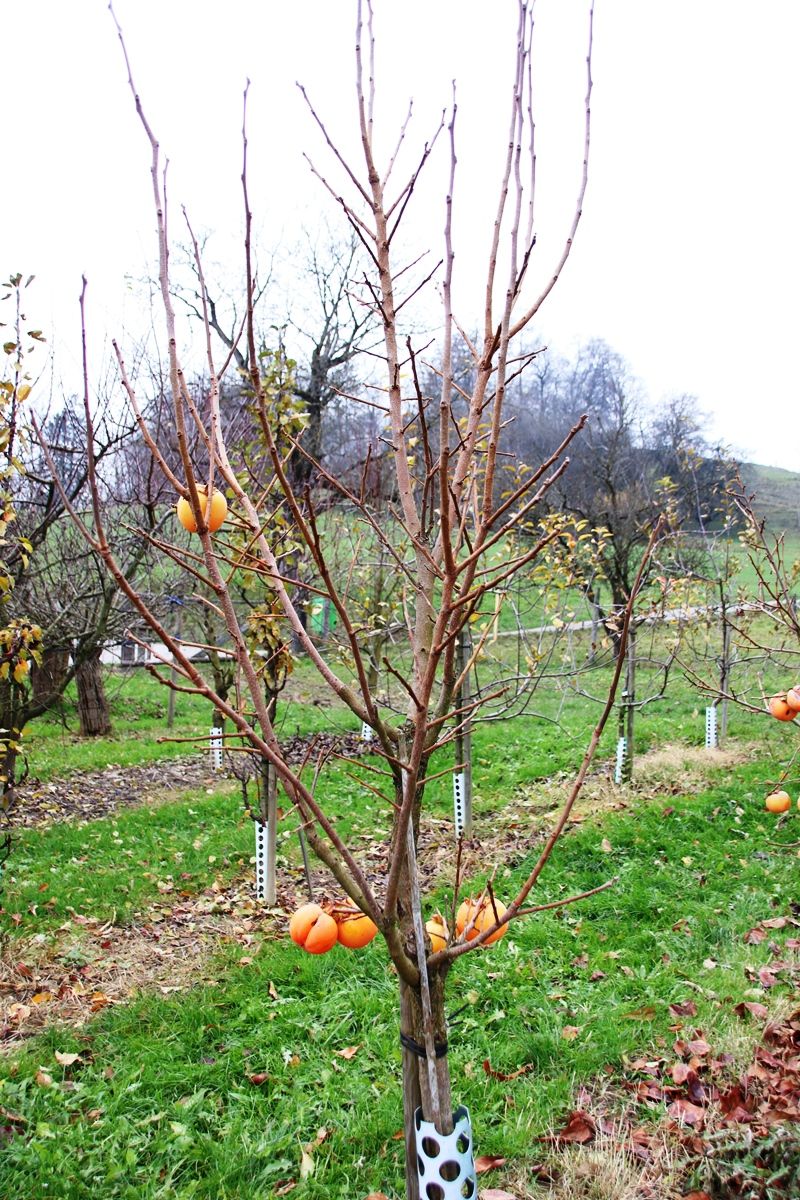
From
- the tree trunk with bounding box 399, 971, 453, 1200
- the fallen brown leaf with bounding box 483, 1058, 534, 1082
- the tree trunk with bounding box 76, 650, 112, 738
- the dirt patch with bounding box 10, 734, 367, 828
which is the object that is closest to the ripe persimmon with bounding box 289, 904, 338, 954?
the tree trunk with bounding box 399, 971, 453, 1200

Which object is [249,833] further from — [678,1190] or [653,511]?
[653,511]

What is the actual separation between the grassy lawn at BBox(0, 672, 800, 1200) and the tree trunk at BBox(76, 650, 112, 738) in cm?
420

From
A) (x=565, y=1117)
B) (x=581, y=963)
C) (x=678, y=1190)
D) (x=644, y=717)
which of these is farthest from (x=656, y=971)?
(x=644, y=717)

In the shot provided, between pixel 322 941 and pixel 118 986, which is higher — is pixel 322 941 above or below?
above

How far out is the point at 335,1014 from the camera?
3.37 metres

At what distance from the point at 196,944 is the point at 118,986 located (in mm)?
500

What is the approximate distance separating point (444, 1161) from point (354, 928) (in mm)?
423

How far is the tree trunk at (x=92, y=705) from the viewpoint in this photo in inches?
392

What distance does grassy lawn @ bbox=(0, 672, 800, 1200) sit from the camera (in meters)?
2.56

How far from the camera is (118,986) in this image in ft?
12.0

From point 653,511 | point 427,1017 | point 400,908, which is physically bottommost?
point 427,1017

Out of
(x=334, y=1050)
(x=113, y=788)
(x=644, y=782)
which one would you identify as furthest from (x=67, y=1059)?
(x=644, y=782)

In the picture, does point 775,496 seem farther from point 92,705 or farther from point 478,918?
point 478,918

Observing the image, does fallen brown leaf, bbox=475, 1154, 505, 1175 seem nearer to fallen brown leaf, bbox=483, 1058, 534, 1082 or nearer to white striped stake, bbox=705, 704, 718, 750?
fallen brown leaf, bbox=483, 1058, 534, 1082
